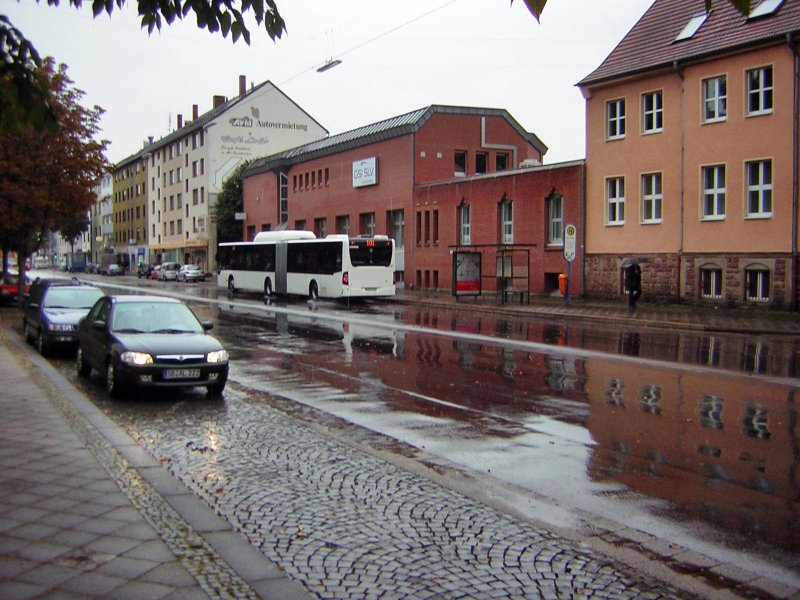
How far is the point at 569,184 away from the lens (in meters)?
34.4

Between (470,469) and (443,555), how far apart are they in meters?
2.44

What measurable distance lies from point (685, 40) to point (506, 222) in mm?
11689

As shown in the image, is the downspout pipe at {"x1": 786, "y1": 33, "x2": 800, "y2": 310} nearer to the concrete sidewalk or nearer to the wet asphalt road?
the wet asphalt road

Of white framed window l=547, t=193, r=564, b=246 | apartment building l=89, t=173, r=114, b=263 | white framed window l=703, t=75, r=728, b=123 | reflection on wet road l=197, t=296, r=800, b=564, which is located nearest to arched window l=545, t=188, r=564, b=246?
white framed window l=547, t=193, r=564, b=246

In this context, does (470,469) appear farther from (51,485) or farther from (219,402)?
(219,402)

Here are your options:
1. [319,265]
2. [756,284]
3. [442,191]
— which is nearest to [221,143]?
[442,191]

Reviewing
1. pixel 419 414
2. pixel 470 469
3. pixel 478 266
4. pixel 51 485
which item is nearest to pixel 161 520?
pixel 51 485

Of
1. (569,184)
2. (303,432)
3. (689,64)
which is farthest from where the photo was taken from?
(569,184)

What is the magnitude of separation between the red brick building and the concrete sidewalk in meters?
27.1

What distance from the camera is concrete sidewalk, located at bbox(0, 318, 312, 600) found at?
14.7 ft

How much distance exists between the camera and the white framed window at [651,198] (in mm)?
30547

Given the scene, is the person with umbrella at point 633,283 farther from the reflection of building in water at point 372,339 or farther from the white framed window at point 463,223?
the white framed window at point 463,223

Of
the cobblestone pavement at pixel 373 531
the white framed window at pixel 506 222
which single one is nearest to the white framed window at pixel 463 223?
the white framed window at pixel 506 222

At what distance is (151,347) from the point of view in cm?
1127
